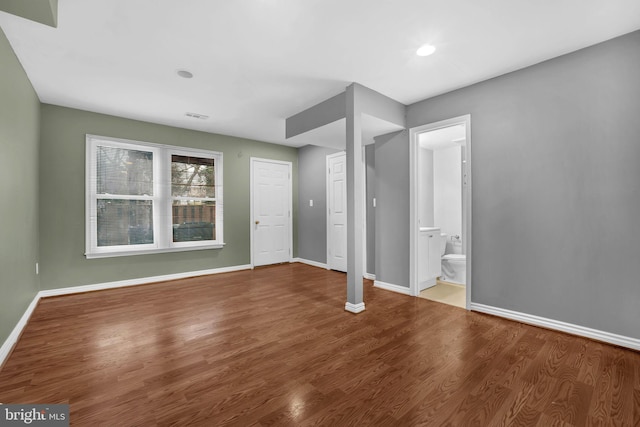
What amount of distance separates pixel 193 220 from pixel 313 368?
3.95m

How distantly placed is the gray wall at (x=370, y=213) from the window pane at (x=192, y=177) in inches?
115

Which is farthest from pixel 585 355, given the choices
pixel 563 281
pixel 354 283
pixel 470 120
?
pixel 470 120

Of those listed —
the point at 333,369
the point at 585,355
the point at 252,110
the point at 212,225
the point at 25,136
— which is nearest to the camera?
the point at 333,369

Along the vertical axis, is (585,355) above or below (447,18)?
below

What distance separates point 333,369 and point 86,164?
4.49 m

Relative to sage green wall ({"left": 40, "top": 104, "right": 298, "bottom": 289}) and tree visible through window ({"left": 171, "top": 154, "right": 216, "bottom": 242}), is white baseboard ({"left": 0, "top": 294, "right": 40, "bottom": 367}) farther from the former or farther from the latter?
tree visible through window ({"left": 171, "top": 154, "right": 216, "bottom": 242})

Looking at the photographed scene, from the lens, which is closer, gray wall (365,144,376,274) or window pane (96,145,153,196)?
window pane (96,145,153,196)

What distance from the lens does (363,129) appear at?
399cm

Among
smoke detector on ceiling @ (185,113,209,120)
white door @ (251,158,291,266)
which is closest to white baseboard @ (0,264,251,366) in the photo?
white door @ (251,158,291,266)

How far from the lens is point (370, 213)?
16.2 feet

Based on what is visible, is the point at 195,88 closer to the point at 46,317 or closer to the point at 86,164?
the point at 86,164

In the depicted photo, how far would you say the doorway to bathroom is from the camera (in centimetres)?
353

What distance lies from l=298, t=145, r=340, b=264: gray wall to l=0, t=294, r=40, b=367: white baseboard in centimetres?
433

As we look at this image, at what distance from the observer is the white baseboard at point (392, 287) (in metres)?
4.01
